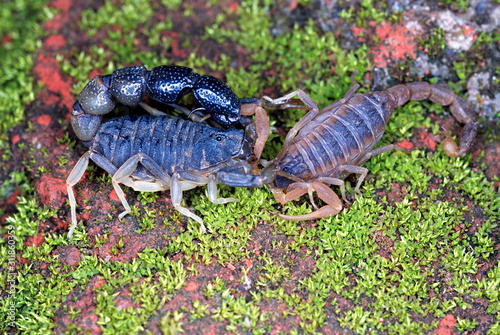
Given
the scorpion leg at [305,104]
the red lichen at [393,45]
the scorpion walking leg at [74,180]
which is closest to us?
the scorpion walking leg at [74,180]

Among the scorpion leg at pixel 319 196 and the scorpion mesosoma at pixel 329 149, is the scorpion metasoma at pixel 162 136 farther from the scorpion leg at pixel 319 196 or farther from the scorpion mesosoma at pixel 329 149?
the scorpion leg at pixel 319 196

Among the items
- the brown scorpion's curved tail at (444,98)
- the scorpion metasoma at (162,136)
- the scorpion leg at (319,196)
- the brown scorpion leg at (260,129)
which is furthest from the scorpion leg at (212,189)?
the brown scorpion's curved tail at (444,98)

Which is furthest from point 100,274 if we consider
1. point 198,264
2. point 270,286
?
point 270,286

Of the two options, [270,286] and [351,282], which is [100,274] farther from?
[351,282]

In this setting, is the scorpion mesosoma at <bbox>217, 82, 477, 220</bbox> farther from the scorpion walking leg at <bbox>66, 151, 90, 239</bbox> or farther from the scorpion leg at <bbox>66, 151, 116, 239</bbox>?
the scorpion walking leg at <bbox>66, 151, 90, 239</bbox>

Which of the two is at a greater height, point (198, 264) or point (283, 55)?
point (283, 55)

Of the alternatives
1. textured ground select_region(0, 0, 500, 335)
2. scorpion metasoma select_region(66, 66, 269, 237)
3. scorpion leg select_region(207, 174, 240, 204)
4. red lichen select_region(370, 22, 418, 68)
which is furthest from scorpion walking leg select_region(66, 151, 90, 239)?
red lichen select_region(370, 22, 418, 68)
